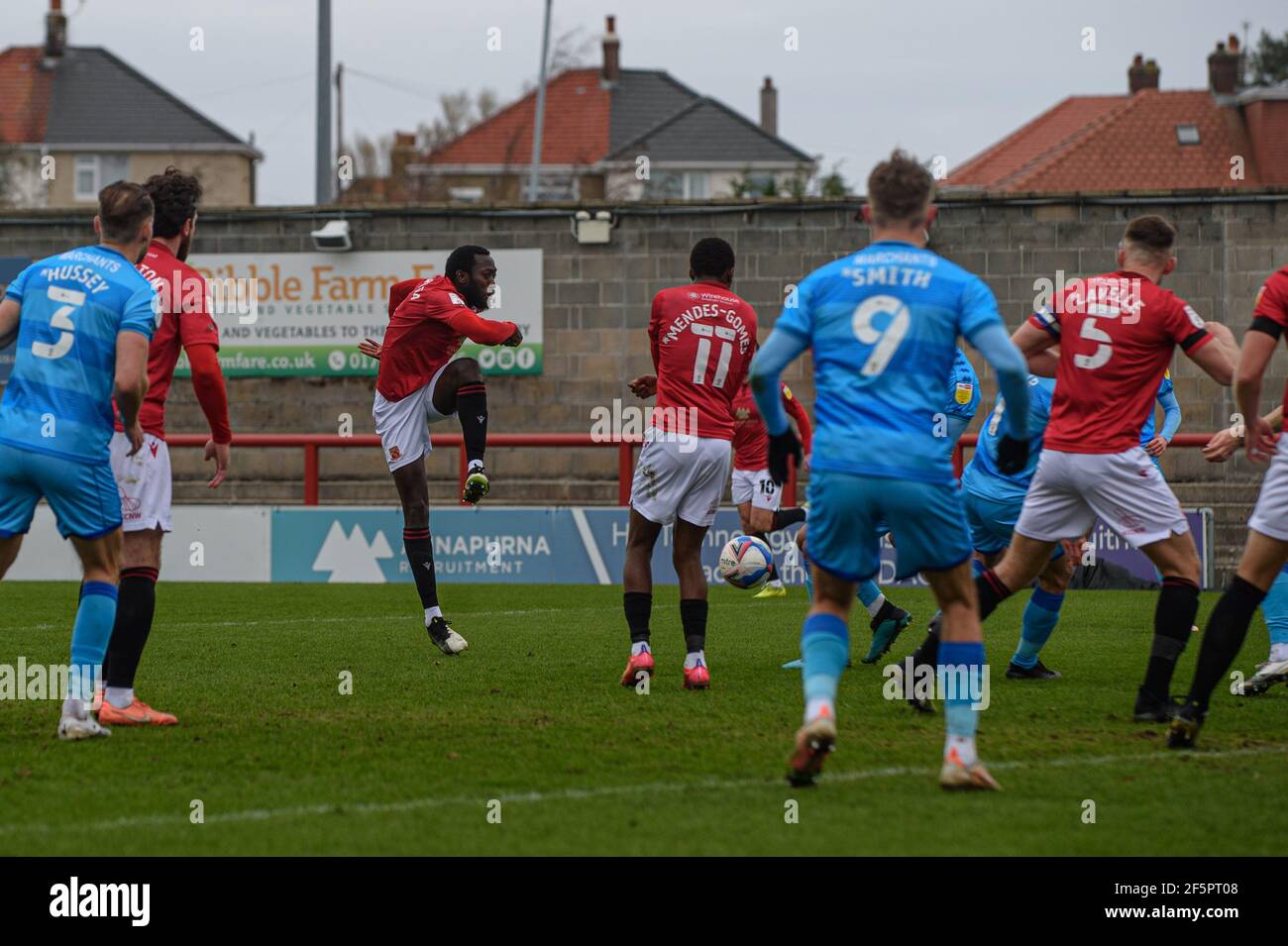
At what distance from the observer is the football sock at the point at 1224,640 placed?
19.6 ft

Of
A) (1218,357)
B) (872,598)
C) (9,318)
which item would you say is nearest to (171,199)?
(9,318)

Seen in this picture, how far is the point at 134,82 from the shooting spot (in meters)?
65.0

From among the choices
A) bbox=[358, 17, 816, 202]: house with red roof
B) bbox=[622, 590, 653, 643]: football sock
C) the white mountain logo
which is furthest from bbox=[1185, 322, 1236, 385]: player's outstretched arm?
bbox=[358, 17, 816, 202]: house with red roof

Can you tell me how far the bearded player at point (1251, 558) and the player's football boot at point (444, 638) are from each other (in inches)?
180

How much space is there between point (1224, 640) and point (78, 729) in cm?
448

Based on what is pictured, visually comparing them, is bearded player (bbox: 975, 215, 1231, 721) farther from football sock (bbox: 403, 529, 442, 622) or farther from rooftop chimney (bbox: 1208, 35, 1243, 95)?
rooftop chimney (bbox: 1208, 35, 1243, 95)

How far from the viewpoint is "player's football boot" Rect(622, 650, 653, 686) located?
7707 mm

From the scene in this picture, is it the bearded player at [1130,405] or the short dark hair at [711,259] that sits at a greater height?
the short dark hair at [711,259]

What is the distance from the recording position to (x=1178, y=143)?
166 feet

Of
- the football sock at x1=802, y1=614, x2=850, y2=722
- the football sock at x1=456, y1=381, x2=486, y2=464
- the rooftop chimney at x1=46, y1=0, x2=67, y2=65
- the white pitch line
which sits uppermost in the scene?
the rooftop chimney at x1=46, y1=0, x2=67, y2=65

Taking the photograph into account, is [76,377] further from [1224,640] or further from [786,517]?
[786,517]

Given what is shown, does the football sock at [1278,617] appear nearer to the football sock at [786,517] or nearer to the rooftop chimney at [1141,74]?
the football sock at [786,517]

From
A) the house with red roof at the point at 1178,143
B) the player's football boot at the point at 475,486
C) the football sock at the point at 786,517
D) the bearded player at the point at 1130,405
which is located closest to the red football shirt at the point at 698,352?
the bearded player at the point at 1130,405

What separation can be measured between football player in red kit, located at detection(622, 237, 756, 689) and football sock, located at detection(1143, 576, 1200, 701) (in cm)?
224
